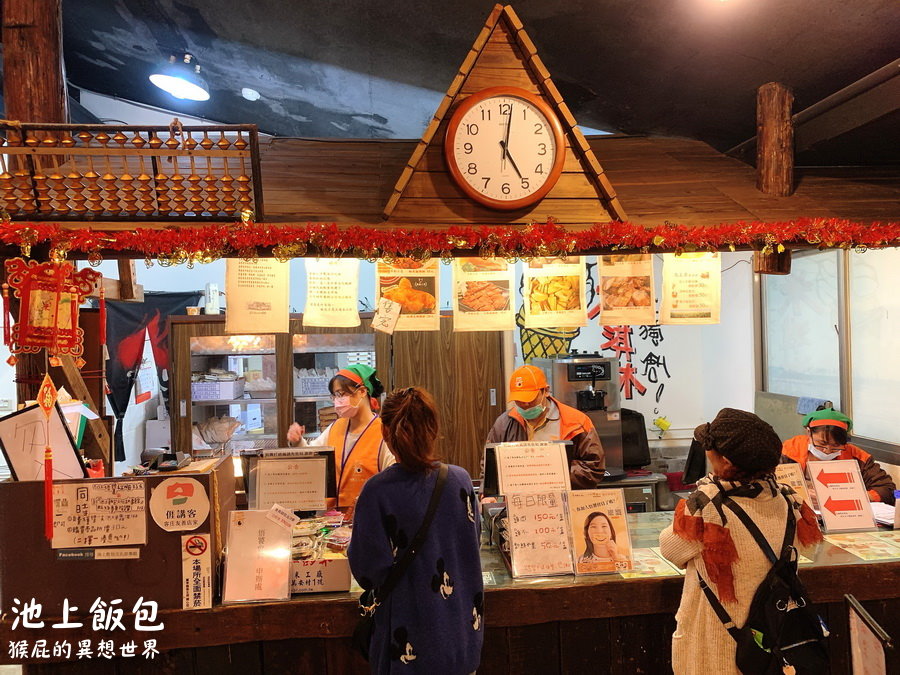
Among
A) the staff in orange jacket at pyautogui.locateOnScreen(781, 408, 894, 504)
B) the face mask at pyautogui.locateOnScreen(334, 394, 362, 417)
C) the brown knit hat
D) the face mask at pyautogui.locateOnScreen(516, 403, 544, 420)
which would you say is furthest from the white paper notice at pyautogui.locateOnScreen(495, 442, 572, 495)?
the staff in orange jacket at pyautogui.locateOnScreen(781, 408, 894, 504)

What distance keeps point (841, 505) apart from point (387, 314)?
2.46 m

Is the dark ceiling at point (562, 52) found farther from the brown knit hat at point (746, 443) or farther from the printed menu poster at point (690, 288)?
the brown knit hat at point (746, 443)

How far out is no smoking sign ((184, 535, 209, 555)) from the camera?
2232 millimetres

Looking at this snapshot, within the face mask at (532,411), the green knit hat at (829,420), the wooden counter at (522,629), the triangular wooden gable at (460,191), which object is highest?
the triangular wooden gable at (460,191)

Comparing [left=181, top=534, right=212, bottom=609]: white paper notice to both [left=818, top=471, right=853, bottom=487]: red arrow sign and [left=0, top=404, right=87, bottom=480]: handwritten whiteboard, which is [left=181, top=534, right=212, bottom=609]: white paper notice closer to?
[left=0, top=404, right=87, bottom=480]: handwritten whiteboard

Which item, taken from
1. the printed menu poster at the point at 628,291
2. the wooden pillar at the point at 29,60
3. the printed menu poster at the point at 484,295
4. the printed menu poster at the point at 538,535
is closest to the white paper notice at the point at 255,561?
the printed menu poster at the point at 538,535

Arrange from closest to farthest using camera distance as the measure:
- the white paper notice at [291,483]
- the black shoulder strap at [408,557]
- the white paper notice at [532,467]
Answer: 1. the black shoulder strap at [408,557]
2. the white paper notice at [532,467]
3. the white paper notice at [291,483]

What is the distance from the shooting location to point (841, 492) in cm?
282

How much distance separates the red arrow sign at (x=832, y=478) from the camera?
9.23ft

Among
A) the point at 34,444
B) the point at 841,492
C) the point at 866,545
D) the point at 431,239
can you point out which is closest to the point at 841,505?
the point at 841,492

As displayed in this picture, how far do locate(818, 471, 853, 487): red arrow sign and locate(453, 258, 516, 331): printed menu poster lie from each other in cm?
170

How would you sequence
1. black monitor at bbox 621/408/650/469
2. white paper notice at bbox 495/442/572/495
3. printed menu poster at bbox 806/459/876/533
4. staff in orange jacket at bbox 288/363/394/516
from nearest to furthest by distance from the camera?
1. white paper notice at bbox 495/442/572/495
2. printed menu poster at bbox 806/459/876/533
3. staff in orange jacket at bbox 288/363/394/516
4. black monitor at bbox 621/408/650/469

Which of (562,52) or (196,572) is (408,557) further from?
(562,52)

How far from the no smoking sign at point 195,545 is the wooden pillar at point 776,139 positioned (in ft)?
11.0
